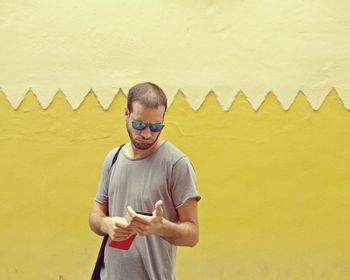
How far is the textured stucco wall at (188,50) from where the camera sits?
Result: 326 centimetres

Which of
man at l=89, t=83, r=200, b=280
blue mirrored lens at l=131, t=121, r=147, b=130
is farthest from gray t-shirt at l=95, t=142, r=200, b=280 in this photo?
blue mirrored lens at l=131, t=121, r=147, b=130

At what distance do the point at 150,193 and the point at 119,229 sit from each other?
17 cm

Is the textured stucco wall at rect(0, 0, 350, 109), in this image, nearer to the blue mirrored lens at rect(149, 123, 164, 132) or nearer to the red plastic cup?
the blue mirrored lens at rect(149, 123, 164, 132)

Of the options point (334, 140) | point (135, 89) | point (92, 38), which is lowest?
point (135, 89)

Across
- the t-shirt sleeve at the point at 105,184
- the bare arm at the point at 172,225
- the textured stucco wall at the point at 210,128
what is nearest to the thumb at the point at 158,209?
the bare arm at the point at 172,225

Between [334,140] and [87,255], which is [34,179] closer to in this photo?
[87,255]

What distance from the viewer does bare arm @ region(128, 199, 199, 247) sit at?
1.61 metres

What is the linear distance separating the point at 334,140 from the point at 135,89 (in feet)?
5.97

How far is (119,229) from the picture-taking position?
166cm

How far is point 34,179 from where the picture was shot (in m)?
3.27

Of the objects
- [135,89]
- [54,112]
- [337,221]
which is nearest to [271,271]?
[337,221]

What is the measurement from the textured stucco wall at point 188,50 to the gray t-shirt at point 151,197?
1.49 m

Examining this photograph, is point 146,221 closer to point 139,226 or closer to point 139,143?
point 139,226

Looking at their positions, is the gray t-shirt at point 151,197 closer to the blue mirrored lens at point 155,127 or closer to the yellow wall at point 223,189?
the blue mirrored lens at point 155,127
